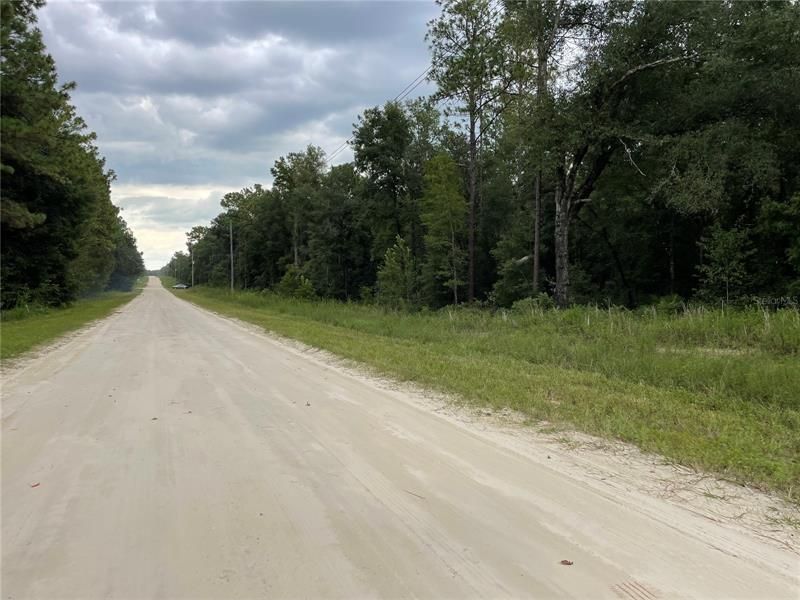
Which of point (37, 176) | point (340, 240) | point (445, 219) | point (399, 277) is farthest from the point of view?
point (340, 240)

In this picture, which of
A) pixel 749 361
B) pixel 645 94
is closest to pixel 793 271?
pixel 645 94

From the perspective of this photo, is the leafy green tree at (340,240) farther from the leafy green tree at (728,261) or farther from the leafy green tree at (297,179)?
the leafy green tree at (728,261)

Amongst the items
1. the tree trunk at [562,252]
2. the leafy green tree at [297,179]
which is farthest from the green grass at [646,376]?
the leafy green tree at [297,179]

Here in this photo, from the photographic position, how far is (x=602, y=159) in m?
23.8

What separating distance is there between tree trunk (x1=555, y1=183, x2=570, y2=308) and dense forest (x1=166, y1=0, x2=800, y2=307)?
0.09 meters

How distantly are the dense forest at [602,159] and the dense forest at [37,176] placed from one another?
56.1ft

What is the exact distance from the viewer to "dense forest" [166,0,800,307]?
19422 millimetres

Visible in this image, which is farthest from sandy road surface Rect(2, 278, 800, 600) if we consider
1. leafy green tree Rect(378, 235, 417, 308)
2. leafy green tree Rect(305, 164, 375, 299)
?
leafy green tree Rect(305, 164, 375, 299)

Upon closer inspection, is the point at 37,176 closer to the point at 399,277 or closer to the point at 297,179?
the point at 399,277

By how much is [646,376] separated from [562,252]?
1568 centimetres

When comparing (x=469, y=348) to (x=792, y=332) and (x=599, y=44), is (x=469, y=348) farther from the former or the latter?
(x=599, y=44)

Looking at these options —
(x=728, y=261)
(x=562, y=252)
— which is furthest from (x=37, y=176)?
(x=728, y=261)

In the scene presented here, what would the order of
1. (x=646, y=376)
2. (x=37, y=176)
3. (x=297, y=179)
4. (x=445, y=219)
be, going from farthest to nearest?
(x=297, y=179), (x=445, y=219), (x=37, y=176), (x=646, y=376)

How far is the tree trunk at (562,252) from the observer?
2356 centimetres
